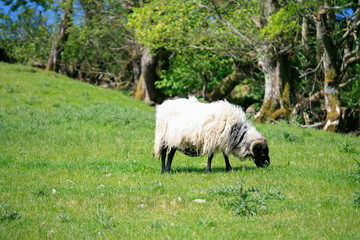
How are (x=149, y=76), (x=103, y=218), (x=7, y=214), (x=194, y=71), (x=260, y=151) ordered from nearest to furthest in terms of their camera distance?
(x=103, y=218)
(x=7, y=214)
(x=260, y=151)
(x=194, y=71)
(x=149, y=76)

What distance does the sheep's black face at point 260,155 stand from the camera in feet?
27.1

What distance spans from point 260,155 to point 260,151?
0.10 metres

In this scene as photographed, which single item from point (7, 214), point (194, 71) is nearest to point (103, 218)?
point (7, 214)

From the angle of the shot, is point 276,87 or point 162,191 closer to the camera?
point 162,191

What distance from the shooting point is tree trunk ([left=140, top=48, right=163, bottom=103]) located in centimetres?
2541

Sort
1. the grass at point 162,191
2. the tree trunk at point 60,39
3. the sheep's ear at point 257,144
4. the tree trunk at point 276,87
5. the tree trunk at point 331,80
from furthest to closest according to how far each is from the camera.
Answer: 1. the tree trunk at point 60,39
2. the tree trunk at point 276,87
3. the tree trunk at point 331,80
4. the sheep's ear at point 257,144
5. the grass at point 162,191

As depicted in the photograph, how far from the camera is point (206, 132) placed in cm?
787

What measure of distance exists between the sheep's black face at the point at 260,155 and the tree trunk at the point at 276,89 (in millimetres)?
10866

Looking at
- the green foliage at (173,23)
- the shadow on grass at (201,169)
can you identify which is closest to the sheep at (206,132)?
the shadow on grass at (201,169)

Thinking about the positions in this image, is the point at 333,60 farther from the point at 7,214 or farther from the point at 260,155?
the point at 7,214

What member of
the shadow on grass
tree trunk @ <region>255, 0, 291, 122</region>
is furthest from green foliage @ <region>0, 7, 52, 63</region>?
the shadow on grass

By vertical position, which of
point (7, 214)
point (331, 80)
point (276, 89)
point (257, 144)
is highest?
point (331, 80)

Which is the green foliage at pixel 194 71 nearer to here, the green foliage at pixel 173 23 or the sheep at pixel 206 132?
the green foliage at pixel 173 23

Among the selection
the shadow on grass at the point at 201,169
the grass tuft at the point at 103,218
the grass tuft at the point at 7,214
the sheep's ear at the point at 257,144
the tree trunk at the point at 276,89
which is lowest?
the grass tuft at the point at 7,214
